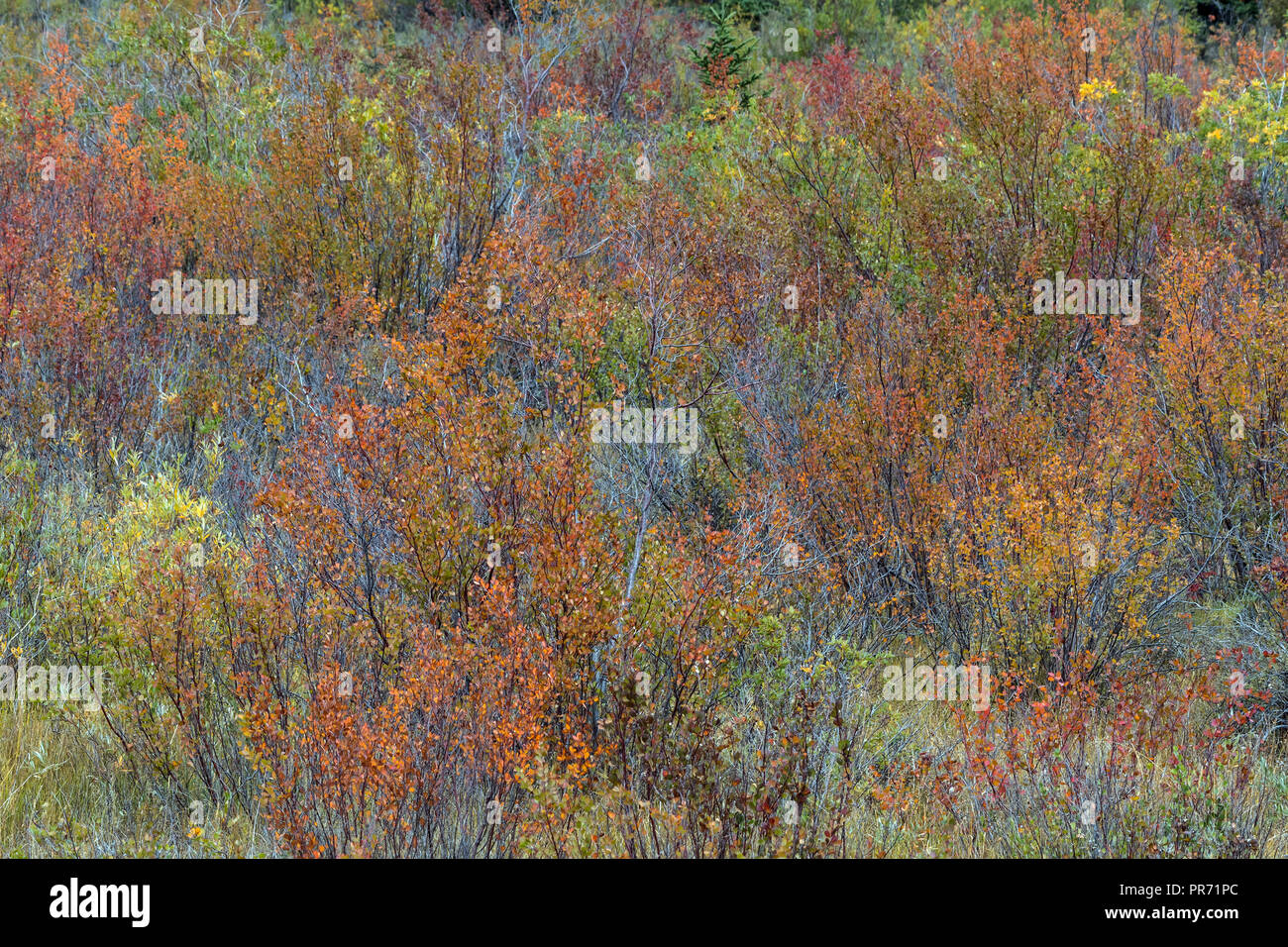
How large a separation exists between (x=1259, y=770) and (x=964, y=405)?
9.93ft

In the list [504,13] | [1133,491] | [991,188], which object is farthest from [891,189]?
[504,13]

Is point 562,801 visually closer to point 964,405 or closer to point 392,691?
point 392,691

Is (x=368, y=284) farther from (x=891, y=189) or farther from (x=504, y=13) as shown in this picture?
(x=504, y=13)

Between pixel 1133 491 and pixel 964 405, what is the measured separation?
1.34 m

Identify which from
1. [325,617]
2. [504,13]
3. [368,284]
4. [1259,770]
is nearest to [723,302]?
[368,284]

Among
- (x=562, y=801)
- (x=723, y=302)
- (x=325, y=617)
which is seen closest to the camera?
(x=562, y=801)

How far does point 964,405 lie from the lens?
7.14 m

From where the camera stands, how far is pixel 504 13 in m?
15.0

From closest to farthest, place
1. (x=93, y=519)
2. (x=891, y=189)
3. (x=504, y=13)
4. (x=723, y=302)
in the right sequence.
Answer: (x=93, y=519) < (x=723, y=302) < (x=891, y=189) < (x=504, y=13)

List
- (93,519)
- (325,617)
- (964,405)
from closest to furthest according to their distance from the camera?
(325,617) → (93,519) → (964,405)

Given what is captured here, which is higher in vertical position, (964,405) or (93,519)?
(964,405)

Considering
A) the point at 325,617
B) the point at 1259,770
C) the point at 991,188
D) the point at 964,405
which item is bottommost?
the point at 1259,770

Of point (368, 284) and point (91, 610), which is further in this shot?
point (368, 284)

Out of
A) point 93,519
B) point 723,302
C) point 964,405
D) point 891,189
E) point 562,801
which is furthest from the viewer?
point 891,189
